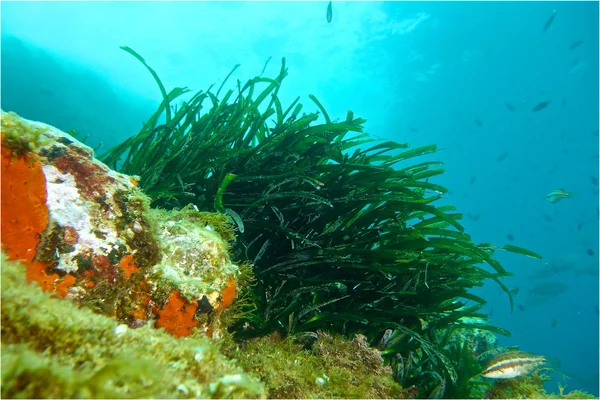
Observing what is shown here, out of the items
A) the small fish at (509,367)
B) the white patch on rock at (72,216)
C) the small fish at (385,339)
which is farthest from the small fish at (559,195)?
the white patch on rock at (72,216)

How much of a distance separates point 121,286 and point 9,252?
52cm

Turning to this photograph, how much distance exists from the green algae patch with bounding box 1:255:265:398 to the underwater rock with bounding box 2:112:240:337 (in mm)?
401

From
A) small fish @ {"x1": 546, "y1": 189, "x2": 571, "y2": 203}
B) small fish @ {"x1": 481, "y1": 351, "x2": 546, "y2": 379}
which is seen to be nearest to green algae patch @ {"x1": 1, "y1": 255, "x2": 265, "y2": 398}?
small fish @ {"x1": 481, "y1": 351, "x2": 546, "y2": 379}

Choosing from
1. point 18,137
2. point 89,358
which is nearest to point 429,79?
point 18,137

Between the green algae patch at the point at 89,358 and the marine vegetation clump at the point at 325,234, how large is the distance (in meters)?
1.24

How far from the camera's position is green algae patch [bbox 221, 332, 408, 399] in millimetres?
1896

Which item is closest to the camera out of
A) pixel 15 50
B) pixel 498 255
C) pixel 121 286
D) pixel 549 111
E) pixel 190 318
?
pixel 121 286

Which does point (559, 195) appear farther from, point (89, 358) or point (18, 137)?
point (18, 137)

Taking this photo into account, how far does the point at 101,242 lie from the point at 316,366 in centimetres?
159

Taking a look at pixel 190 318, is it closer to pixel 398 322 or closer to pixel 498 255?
pixel 398 322

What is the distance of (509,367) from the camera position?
2711 millimetres

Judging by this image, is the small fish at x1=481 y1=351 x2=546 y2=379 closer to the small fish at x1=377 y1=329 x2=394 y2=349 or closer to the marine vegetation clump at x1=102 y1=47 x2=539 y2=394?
the marine vegetation clump at x1=102 y1=47 x2=539 y2=394

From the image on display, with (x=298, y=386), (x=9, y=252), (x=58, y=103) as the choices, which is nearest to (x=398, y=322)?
(x=298, y=386)

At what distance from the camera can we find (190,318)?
5.96 feet
